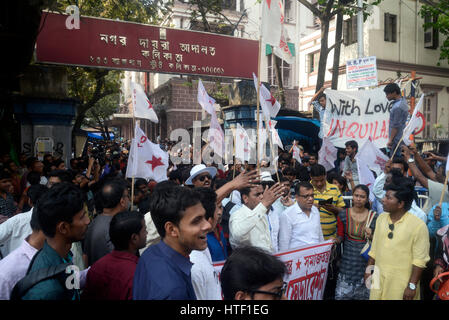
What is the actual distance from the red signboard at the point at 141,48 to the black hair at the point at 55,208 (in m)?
7.33

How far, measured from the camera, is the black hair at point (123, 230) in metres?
2.69

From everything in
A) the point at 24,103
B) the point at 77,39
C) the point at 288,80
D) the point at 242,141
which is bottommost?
the point at 242,141

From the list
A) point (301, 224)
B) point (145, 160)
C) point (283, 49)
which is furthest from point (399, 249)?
point (283, 49)

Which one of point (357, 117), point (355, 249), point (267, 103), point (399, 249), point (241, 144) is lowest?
point (355, 249)

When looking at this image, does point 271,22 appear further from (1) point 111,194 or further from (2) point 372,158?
(1) point 111,194

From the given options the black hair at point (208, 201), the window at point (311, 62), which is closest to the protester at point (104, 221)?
the black hair at point (208, 201)

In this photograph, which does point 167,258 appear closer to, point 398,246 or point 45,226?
point 45,226

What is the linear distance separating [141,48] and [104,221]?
23.1 feet

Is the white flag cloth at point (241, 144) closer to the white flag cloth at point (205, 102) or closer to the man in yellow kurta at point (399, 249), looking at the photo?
the white flag cloth at point (205, 102)

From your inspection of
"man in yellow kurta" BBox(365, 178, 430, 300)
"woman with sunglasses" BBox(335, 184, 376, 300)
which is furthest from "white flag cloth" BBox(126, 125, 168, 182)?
"man in yellow kurta" BBox(365, 178, 430, 300)

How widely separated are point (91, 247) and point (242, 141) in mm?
4830

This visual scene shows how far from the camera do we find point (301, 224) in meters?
4.20

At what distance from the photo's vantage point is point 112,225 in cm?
274
